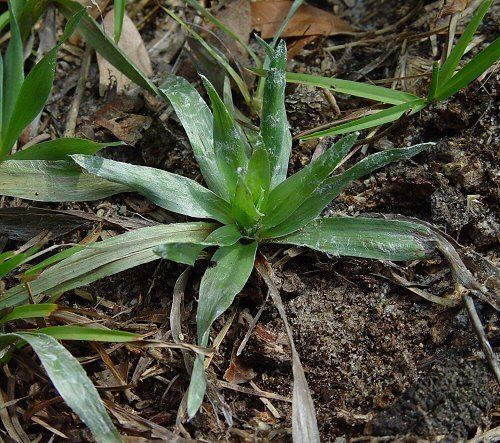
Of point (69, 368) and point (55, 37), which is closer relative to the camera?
point (69, 368)

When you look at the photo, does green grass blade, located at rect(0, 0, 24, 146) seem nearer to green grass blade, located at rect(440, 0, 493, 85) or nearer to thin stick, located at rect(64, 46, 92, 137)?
thin stick, located at rect(64, 46, 92, 137)

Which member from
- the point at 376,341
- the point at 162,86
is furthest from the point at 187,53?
the point at 376,341

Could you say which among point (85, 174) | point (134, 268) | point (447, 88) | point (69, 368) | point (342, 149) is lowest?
point (69, 368)

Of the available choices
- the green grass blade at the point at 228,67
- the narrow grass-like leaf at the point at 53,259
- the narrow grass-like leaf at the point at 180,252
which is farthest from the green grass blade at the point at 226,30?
the narrow grass-like leaf at the point at 53,259

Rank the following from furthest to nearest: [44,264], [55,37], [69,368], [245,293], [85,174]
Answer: [55,37]
[85,174]
[245,293]
[44,264]
[69,368]


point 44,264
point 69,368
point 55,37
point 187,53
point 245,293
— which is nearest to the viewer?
point 69,368

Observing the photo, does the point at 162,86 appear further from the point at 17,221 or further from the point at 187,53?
the point at 17,221

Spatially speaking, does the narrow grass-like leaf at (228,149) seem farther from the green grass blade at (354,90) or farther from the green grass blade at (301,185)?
the green grass blade at (354,90)
